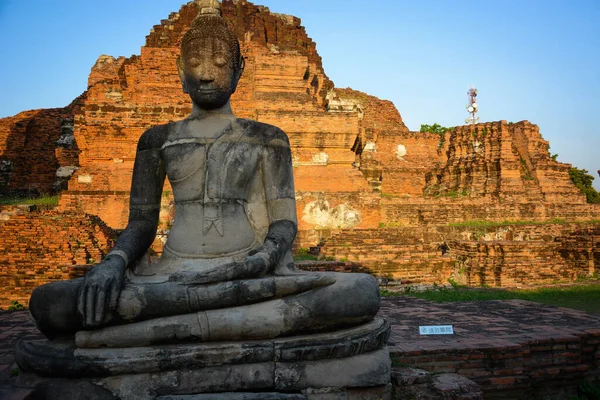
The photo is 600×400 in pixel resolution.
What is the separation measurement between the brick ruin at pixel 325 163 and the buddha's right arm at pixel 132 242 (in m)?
5.27

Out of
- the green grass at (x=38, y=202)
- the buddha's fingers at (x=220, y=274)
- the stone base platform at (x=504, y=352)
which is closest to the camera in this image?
the buddha's fingers at (x=220, y=274)

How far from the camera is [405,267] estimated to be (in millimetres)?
9141

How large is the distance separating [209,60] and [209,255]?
1340 mm

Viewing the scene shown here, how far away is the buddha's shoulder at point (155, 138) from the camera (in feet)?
11.4

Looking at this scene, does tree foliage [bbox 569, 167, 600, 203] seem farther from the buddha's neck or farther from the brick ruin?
the buddha's neck

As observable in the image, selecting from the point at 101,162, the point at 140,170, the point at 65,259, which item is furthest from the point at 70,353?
the point at 101,162

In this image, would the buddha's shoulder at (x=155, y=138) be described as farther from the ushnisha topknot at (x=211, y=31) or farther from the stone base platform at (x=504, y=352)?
the stone base platform at (x=504, y=352)

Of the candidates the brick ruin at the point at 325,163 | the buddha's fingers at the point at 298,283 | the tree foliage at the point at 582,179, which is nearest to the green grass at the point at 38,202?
the brick ruin at the point at 325,163

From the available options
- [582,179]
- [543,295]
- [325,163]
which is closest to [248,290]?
[543,295]

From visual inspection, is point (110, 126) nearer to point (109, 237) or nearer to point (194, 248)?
point (109, 237)

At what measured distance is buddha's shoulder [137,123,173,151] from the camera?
11.4 ft

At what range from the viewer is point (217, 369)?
8.47ft

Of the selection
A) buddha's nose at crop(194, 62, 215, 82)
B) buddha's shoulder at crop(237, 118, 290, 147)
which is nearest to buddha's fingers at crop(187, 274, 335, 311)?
buddha's shoulder at crop(237, 118, 290, 147)

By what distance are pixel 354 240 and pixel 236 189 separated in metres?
6.86
